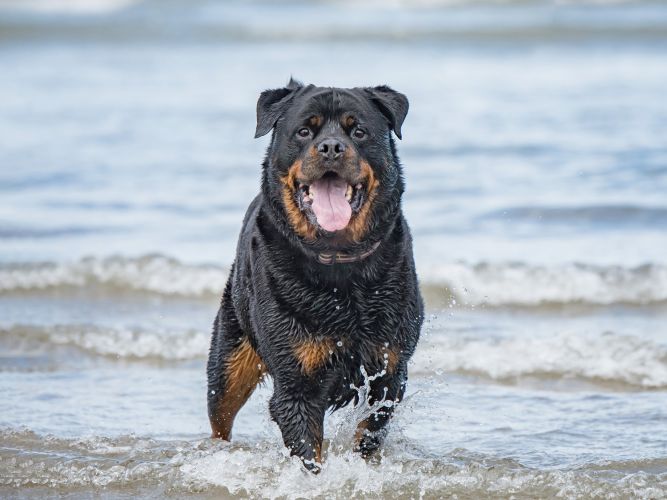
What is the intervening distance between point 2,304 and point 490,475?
4.64 metres

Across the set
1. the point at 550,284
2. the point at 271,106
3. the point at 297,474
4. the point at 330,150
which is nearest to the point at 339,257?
the point at 330,150

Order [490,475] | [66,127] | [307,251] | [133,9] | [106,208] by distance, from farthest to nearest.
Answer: [133,9] → [66,127] → [106,208] → [490,475] → [307,251]

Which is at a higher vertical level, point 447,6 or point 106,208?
point 447,6

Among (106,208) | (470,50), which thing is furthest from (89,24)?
→ (106,208)

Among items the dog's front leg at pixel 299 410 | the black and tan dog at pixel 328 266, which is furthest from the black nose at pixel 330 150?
the dog's front leg at pixel 299 410

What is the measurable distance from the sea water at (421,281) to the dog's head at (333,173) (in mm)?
904

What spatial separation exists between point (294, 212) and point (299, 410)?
2.58 feet

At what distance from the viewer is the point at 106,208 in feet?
35.1

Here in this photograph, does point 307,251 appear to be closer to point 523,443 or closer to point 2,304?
point 523,443

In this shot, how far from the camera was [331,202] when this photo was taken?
4418mm

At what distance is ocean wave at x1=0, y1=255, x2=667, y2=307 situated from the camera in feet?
25.4

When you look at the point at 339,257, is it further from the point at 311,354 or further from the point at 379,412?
the point at 379,412

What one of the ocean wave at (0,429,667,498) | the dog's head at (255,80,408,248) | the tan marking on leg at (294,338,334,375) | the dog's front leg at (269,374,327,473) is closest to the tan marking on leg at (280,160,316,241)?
the dog's head at (255,80,408,248)

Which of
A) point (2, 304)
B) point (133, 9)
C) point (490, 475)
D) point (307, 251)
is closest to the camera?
point (307, 251)
